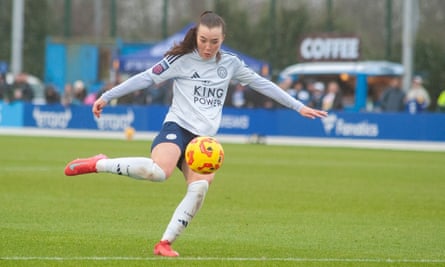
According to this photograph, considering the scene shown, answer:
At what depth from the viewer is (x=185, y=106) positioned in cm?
991

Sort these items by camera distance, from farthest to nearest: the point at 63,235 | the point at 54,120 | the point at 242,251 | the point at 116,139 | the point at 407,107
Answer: the point at 54,120 → the point at 407,107 → the point at 116,139 → the point at 63,235 → the point at 242,251

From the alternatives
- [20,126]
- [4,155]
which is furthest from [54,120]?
[4,155]

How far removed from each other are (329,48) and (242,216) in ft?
105

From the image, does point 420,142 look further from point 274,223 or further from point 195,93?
point 195,93

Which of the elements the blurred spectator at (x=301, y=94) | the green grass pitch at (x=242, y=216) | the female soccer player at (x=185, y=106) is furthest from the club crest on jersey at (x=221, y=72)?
the blurred spectator at (x=301, y=94)

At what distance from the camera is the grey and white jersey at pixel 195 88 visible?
9.88 meters

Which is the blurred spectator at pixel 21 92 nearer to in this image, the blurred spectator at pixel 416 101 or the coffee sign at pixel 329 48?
the coffee sign at pixel 329 48

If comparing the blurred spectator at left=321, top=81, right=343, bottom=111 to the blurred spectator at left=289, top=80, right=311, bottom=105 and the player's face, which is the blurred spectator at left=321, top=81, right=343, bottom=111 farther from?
the player's face

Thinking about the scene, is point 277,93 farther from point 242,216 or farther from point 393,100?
point 393,100

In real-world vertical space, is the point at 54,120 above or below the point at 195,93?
below

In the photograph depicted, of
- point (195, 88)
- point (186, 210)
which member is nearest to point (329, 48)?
point (195, 88)

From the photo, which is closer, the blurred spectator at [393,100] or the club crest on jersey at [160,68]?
the club crest on jersey at [160,68]

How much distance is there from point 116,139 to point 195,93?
81.4ft

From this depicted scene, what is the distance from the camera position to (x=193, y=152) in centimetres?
942
